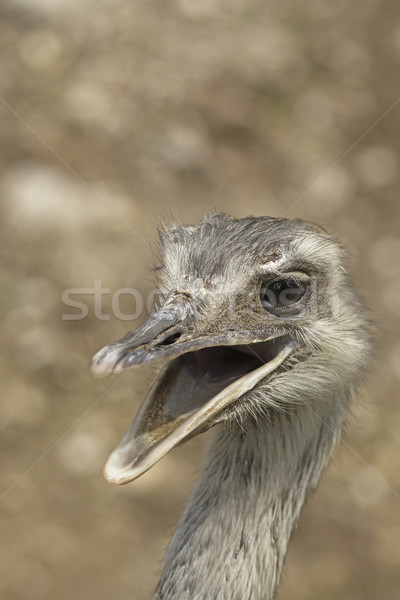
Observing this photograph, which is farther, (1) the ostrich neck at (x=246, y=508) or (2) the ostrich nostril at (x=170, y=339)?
(1) the ostrich neck at (x=246, y=508)

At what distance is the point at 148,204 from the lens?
442cm

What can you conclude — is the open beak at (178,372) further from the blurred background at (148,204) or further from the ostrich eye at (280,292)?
the blurred background at (148,204)

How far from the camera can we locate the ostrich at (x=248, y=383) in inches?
70.7

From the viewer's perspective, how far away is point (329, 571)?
12.3 ft

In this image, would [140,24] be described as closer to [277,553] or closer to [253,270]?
[253,270]

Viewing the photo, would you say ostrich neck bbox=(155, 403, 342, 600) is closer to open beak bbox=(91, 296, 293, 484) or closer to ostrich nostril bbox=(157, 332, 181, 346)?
open beak bbox=(91, 296, 293, 484)

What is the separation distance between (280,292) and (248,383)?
0.81ft

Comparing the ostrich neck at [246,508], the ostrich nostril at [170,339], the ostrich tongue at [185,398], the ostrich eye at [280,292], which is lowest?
the ostrich neck at [246,508]

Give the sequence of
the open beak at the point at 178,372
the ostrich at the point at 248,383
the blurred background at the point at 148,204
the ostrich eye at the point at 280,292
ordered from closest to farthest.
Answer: the open beak at the point at 178,372, the ostrich at the point at 248,383, the ostrich eye at the point at 280,292, the blurred background at the point at 148,204

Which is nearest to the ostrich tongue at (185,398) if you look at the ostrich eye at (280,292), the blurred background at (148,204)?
the ostrich eye at (280,292)

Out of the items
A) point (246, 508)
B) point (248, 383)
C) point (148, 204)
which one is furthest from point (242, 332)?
point (148, 204)

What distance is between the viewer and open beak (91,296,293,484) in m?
1.62

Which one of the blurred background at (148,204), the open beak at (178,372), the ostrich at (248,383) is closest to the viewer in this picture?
the open beak at (178,372)

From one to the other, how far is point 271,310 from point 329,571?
2251 mm
